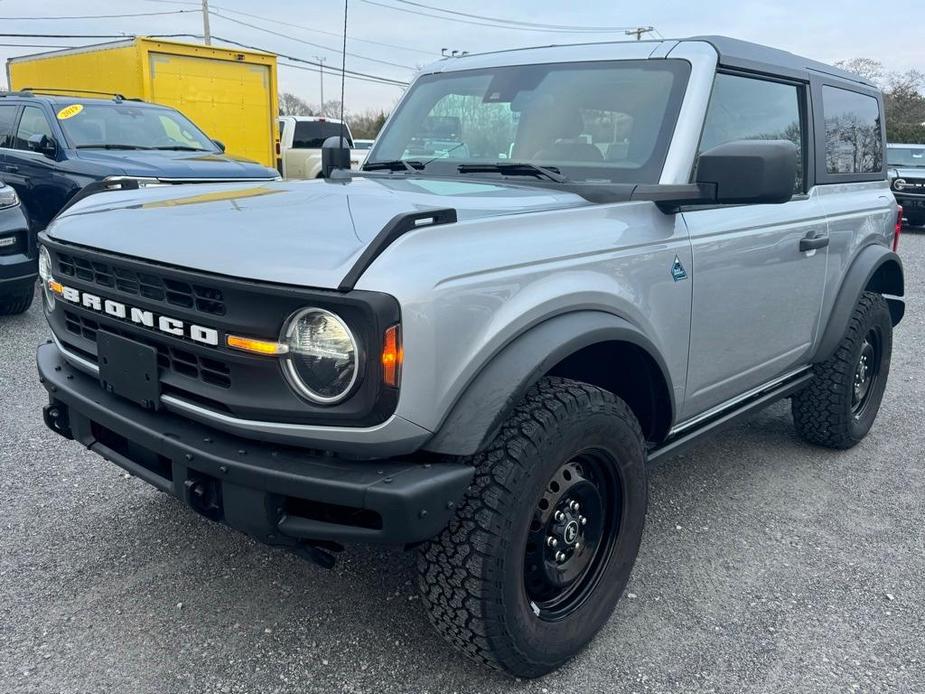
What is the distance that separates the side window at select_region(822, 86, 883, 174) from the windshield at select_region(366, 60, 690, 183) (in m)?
1.33

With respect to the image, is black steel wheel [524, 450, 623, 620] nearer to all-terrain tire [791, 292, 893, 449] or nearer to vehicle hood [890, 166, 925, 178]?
all-terrain tire [791, 292, 893, 449]

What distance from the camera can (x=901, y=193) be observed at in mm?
16312

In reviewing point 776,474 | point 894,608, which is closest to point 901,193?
point 776,474

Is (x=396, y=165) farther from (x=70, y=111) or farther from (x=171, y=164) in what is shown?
(x=70, y=111)

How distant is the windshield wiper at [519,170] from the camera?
3.02 metres

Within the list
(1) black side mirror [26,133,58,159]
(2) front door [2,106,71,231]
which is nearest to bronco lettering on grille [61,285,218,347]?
(2) front door [2,106,71,231]

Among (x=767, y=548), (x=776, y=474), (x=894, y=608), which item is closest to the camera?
(x=894, y=608)

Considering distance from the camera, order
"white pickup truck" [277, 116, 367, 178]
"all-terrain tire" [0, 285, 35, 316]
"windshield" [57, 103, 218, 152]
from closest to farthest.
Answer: "all-terrain tire" [0, 285, 35, 316]
"windshield" [57, 103, 218, 152]
"white pickup truck" [277, 116, 367, 178]

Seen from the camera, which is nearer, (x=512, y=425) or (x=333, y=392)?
(x=333, y=392)

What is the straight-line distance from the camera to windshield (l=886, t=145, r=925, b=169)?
17.2 m

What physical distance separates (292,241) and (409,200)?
0.55 m

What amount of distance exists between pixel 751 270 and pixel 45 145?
756 centimetres

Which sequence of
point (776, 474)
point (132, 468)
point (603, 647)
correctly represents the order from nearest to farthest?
point (132, 468)
point (603, 647)
point (776, 474)

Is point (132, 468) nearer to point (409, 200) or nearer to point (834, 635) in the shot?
point (409, 200)
